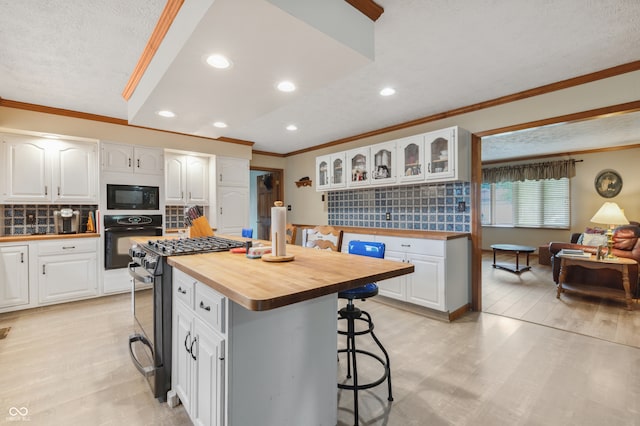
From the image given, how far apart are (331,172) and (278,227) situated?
125 inches

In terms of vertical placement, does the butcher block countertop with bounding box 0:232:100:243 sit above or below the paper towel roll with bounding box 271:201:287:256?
below

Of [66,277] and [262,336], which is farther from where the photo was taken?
[66,277]

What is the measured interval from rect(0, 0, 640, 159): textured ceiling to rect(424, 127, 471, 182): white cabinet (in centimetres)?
36

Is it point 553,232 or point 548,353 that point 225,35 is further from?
point 553,232

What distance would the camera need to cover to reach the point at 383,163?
388cm

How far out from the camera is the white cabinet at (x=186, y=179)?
423 cm

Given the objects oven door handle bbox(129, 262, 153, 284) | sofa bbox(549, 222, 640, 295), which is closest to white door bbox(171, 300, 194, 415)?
oven door handle bbox(129, 262, 153, 284)

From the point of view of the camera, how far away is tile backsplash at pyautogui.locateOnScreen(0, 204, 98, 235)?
137 inches

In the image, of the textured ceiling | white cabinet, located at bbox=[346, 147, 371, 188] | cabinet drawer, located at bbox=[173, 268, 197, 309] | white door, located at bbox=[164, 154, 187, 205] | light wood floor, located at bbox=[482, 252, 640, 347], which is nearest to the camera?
cabinet drawer, located at bbox=[173, 268, 197, 309]

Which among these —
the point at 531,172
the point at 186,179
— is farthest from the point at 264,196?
the point at 531,172

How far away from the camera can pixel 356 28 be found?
1.60m

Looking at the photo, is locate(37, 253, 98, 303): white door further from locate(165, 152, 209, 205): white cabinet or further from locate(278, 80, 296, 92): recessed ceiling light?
locate(278, 80, 296, 92): recessed ceiling light

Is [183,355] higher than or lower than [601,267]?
lower

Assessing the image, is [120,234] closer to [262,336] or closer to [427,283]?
[262,336]
